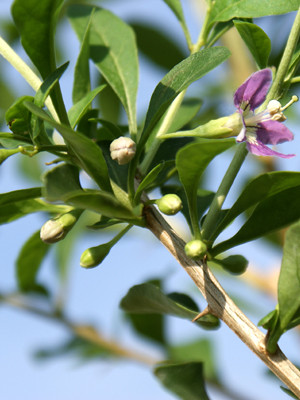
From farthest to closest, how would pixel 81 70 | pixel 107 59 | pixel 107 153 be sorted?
pixel 107 59, pixel 81 70, pixel 107 153

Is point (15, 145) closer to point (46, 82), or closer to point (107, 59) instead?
point (46, 82)

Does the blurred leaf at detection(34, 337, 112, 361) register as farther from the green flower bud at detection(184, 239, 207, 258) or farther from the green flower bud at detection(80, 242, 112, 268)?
the green flower bud at detection(184, 239, 207, 258)

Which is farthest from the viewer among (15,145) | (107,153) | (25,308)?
(25,308)

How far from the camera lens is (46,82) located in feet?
3.08

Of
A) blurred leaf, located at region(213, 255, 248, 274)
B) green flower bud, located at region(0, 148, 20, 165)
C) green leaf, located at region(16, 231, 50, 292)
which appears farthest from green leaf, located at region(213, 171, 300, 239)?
green leaf, located at region(16, 231, 50, 292)

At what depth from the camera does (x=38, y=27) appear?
3.46 feet

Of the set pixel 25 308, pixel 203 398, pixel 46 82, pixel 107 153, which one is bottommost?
pixel 25 308

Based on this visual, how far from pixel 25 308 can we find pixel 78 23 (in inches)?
37.5

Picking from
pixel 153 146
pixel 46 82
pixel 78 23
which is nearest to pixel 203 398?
pixel 153 146

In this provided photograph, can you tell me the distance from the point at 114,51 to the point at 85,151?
520 mm

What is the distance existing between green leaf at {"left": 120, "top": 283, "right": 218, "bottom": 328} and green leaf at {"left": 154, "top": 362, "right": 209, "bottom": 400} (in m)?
0.10

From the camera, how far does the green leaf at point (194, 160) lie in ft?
2.70

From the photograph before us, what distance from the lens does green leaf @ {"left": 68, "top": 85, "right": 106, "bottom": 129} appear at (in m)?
0.98

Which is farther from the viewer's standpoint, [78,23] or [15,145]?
[78,23]
